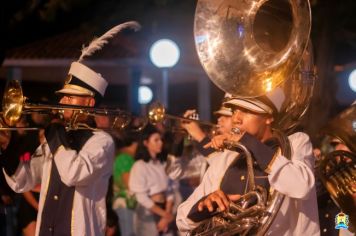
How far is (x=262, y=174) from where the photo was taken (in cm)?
410

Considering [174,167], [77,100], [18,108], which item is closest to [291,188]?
[18,108]

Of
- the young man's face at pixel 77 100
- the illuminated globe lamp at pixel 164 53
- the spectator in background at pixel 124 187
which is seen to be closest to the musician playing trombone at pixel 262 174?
the young man's face at pixel 77 100

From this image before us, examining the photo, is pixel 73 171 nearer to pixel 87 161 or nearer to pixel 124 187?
pixel 87 161

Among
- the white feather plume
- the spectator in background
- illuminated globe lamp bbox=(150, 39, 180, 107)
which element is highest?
illuminated globe lamp bbox=(150, 39, 180, 107)

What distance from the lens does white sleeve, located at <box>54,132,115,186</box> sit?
5.03 m

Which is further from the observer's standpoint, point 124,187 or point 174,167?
point 124,187

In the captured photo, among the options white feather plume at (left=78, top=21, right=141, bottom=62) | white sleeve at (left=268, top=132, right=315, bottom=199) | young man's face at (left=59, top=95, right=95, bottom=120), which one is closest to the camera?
white sleeve at (left=268, top=132, right=315, bottom=199)

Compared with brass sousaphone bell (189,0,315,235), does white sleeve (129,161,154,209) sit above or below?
below

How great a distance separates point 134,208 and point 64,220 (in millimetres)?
3895

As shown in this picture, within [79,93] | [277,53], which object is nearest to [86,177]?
[79,93]

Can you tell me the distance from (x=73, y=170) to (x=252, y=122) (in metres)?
1.52

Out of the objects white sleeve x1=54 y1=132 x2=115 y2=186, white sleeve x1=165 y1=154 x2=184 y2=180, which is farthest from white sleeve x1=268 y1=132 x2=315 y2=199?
white sleeve x1=165 y1=154 x2=184 y2=180

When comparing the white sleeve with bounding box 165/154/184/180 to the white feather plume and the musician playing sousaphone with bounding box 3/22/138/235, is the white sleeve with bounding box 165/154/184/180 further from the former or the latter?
the white feather plume

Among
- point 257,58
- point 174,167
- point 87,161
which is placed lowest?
point 174,167
